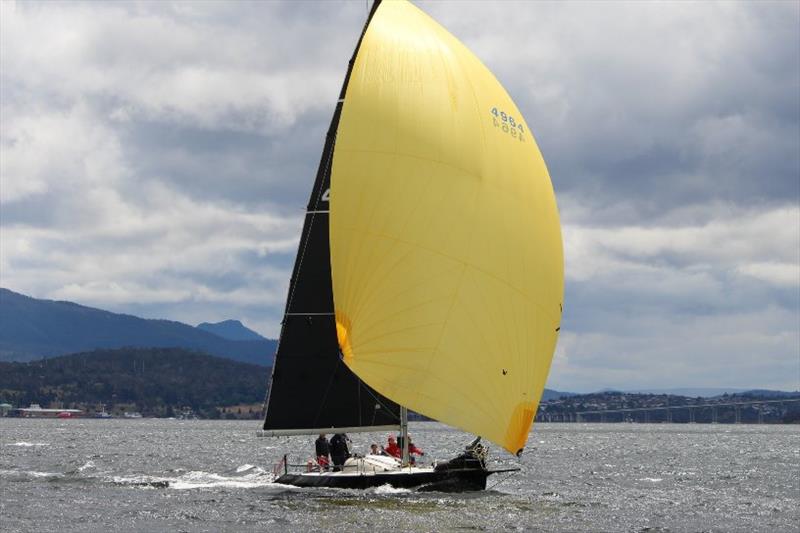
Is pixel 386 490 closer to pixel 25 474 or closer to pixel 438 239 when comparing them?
pixel 438 239

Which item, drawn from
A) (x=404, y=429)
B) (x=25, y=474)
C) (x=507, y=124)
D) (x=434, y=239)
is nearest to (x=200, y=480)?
(x=25, y=474)

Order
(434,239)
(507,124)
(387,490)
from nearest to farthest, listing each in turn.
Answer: (434,239), (507,124), (387,490)

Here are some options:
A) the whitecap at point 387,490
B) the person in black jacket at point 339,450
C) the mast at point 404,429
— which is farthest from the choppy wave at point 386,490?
the person in black jacket at point 339,450

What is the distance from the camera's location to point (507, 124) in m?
35.4

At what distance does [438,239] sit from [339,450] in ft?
30.5

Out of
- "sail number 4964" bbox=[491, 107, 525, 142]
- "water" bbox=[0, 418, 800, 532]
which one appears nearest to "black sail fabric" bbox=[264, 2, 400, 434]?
"water" bbox=[0, 418, 800, 532]

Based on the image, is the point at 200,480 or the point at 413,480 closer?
the point at 413,480

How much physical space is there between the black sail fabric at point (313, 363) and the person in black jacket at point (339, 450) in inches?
17.8

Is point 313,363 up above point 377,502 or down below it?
above

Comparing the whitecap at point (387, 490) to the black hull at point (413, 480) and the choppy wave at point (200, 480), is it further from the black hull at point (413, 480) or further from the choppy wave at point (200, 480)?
the choppy wave at point (200, 480)

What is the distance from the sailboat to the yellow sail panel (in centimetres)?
4

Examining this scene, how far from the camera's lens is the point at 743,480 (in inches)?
2303

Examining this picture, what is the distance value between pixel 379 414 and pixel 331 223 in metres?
8.16

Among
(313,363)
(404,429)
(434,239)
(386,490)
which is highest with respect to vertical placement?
(434,239)
